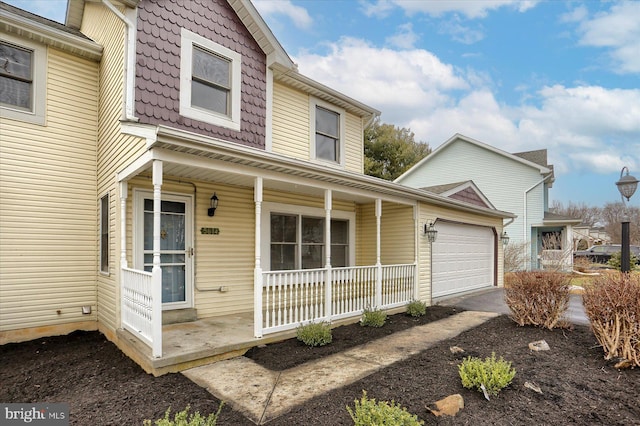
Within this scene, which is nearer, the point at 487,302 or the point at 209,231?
the point at 209,231

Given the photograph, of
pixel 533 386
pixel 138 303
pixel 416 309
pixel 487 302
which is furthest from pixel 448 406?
pixel 487 302

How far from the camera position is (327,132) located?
8.83m

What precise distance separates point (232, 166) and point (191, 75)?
2.32 m

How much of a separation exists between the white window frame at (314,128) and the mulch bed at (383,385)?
15.1ft

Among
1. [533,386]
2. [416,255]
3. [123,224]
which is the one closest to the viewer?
[533,386]

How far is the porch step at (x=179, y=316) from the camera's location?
19.4 feet

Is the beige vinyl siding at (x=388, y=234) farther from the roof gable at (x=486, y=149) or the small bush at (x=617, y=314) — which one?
the roof gable at (x=486, y=149)

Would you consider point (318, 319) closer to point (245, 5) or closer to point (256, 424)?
point (256, 424)

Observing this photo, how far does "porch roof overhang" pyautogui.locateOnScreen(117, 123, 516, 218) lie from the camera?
430 centimetres

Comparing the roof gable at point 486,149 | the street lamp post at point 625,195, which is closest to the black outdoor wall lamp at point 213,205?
the street lamp post at point 625,195

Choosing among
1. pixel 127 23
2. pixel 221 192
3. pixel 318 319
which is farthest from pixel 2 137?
pixel 318 319

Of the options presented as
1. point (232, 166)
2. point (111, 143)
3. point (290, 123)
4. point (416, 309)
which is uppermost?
point (290, 123)

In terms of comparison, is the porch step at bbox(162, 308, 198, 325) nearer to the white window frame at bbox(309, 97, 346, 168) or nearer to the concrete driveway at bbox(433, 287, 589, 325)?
the white window frame at bbox(309, 97, 346, 168)

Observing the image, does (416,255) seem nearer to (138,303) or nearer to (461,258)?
(461,258)
